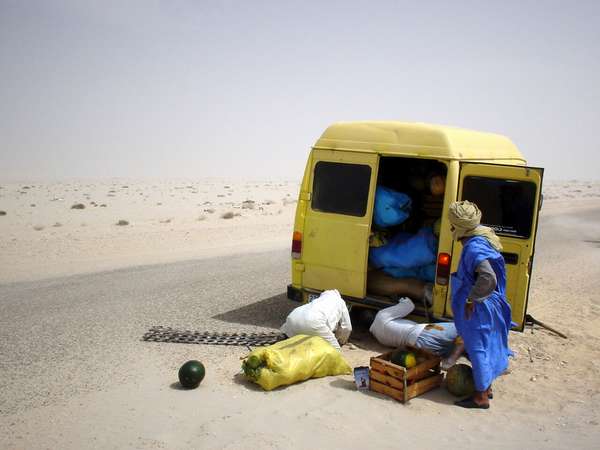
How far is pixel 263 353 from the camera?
5516 millimetres

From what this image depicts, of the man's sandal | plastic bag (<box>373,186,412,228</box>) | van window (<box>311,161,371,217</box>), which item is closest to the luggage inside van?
plastic bag (<box>373,186,412,228</box>)

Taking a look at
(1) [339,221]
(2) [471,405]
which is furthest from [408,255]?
(2) [471,405]

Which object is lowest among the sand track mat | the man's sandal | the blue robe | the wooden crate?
the sand track mat

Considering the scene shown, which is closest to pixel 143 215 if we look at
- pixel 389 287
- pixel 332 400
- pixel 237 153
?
pixel 389 287

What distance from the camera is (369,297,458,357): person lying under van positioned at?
6.42m

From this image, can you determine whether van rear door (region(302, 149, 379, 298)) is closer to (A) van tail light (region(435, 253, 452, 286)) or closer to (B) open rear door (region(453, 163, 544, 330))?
(A) van tail light (region(435, 253, 452, 286))

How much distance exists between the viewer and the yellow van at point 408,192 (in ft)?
20.9

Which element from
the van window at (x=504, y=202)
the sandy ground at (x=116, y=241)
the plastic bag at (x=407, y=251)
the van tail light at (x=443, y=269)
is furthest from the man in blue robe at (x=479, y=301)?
the sandy ground at (x=116, y=241)

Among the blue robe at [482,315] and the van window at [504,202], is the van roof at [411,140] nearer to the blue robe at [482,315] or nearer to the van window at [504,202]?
the van window at [504,202]

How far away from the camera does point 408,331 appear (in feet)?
21.6

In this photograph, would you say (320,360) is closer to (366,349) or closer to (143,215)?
(366,349)

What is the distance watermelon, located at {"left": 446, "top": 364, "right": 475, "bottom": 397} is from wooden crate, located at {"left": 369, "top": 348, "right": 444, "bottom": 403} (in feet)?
0.72

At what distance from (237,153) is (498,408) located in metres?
105

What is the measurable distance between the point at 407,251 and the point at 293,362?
8.05 feet
